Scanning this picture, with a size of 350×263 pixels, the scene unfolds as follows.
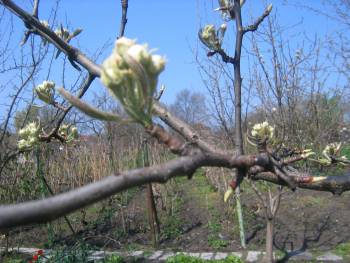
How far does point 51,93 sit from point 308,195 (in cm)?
598

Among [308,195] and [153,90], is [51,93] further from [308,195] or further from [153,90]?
[308,195]

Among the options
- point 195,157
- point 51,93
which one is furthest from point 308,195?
point 195,157

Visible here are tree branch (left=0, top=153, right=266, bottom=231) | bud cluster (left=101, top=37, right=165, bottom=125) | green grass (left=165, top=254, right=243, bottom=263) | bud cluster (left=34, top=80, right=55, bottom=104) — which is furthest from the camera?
green grass (left=165, top=254, right=243, bottom=263)

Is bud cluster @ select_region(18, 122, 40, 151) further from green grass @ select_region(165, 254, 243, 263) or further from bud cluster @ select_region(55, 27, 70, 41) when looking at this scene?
green grass @ select_region(165, 254, 243, 263)

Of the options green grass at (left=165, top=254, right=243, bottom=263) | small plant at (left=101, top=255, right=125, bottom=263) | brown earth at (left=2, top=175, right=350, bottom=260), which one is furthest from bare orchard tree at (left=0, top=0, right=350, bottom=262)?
brown earth at (left=2, top=175, right=350, bottom=260)

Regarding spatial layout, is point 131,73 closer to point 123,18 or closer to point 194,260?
point 123,18

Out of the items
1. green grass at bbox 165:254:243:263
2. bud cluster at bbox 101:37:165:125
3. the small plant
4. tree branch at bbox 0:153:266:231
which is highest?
bud cluster at bbox 101:37:165:125

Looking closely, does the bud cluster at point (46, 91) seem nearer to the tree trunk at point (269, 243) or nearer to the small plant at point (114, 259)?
the tree trunk at point (269, 243)

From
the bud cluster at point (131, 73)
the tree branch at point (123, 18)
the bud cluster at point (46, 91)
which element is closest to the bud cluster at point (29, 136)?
the bud cluster at point (46, 91)

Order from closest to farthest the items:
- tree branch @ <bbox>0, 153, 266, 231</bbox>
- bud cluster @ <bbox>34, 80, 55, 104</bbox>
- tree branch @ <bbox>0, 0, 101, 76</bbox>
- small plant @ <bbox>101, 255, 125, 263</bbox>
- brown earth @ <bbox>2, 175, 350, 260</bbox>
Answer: tree branch @ <bbox>0, 153, 266, 231</bbox> → tree branch @ <bbox>0, 0, 101, 76</bbox> → bud cluster @ <bbox>34, 80, 55, 104</bbox> → small plant @ <bbox>101, 255, 125, 263</bbox> → brown earth @ <bbox>2, 175, 350, 260</bbox>

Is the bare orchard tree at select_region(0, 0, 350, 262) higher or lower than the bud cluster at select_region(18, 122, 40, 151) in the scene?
lower

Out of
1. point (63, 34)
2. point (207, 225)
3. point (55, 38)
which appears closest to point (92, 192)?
point (55, 38)

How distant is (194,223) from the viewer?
6.18 metres

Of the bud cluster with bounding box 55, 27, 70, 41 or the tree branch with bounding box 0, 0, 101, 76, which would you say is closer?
the tree branch with bounding box 0, 0, 101, 76
